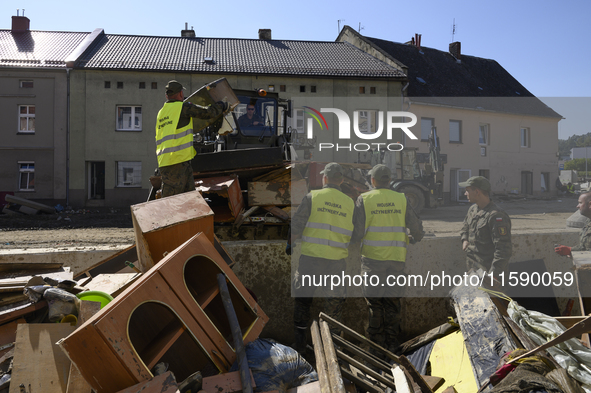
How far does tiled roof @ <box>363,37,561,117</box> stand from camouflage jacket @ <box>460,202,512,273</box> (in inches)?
727

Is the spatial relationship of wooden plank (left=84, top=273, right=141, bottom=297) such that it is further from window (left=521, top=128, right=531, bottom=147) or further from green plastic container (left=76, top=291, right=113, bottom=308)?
window (left=521, top=128, right=531, bottom=147)

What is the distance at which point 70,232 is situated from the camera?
1109cm

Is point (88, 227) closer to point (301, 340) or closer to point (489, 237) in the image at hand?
point (301, 340)

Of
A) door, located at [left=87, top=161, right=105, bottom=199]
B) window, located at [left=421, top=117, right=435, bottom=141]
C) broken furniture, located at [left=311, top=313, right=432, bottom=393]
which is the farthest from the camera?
window, located at [left=421, top=117, right=435, bottom=141]

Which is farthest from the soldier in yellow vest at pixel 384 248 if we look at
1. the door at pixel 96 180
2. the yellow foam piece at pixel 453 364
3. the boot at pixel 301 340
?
the door at pixel 96 180

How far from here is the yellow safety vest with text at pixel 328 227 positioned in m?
4.25

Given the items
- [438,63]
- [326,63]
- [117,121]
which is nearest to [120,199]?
[117,121]

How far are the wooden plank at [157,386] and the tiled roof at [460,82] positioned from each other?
21681mm

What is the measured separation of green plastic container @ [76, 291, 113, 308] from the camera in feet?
10.0

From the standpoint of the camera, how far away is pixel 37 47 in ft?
67.5

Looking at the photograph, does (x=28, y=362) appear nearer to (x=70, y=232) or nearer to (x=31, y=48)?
(x=70, y=232)

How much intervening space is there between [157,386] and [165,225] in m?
1.42

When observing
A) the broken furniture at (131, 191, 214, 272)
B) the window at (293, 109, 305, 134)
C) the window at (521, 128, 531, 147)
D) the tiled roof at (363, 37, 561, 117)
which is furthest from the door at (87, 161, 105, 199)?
the window at (521, 128, 531, 147)

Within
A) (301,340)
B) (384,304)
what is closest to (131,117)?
(301,340)
